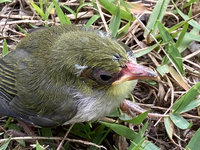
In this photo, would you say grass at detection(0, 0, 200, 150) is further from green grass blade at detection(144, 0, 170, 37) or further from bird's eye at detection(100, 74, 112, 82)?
bird's eye at detection(100, 74, 112, 82)

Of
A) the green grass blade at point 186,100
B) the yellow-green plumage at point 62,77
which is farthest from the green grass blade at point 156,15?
the yellow-green plumage at point 62,77

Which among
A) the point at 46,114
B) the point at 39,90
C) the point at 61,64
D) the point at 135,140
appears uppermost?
the point at 61,64

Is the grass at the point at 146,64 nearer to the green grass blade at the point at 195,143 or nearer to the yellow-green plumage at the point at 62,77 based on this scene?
the green grass blade at the point at 195,143

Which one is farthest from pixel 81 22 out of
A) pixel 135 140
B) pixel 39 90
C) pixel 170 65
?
pixel 135 140

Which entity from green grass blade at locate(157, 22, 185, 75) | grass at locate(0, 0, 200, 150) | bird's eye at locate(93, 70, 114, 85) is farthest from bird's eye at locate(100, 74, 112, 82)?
green grass blade at locate(157, 22, 185, 75)

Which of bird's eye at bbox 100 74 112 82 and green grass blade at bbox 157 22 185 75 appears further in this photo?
green grass blade at bbox 157 22 185 75

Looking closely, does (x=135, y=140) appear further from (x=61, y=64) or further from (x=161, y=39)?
(x=161, y=39)
